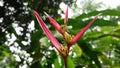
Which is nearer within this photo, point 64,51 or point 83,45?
point 64,51

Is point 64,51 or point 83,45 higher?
point 83,45

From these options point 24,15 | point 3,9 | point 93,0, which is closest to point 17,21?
point 24,15

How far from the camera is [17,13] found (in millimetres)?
3297

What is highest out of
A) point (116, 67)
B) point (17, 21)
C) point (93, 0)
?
point (93, 0)

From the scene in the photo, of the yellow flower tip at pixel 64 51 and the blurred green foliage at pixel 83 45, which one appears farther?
the blurred green foliage at pixel 83 45

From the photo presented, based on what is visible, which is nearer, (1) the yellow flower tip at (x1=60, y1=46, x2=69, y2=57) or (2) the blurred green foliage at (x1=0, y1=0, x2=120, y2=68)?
(1) the yellow flower tip at (x1=60, y1=46, x2=69, y2=57)

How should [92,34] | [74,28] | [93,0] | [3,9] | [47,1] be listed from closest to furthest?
[74,28], [92,34], [3,9], [47,1], [93,0]

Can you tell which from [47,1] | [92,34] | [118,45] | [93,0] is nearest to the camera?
[92,34]

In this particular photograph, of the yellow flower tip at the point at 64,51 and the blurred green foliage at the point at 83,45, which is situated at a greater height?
the blurred green foliage at the point at 83,45

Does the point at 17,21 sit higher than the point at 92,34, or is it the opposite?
the point at 17,21

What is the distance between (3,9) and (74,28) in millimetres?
2098

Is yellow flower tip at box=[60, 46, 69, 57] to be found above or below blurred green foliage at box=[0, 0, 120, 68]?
below

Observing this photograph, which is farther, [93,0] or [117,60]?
[93,0]

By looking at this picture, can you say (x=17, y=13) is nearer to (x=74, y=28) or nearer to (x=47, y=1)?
(x=47, y=1)
